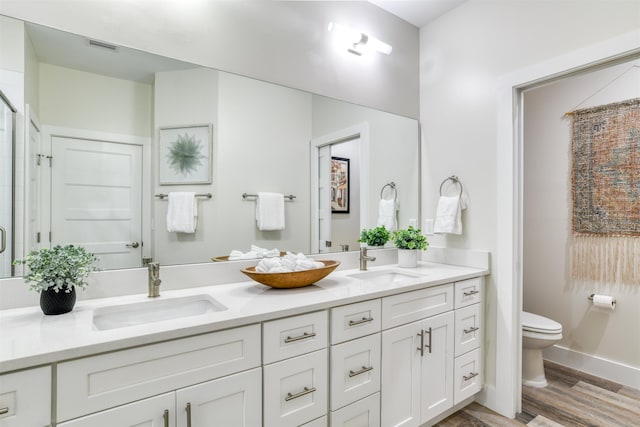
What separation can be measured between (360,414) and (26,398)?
1.18 metres

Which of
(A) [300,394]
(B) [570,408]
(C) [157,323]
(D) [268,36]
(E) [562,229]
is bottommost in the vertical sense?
(B) [570,408]

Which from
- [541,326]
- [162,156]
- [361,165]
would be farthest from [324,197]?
[541,326]

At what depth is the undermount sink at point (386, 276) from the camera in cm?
193

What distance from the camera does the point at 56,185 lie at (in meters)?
1.28

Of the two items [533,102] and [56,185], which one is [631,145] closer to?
[533,102]

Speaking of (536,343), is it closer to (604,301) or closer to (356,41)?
(604,301)

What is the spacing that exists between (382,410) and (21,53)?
208 cm

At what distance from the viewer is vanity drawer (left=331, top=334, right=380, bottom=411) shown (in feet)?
4.46

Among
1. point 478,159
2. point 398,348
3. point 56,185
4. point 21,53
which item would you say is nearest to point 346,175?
point 478,159

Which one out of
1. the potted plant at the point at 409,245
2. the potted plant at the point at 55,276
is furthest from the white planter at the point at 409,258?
the potted plant at the point at 55,276

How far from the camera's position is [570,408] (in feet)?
6.68

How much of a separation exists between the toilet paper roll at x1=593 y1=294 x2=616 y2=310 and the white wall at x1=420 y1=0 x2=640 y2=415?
99cm

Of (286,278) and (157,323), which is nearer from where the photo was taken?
(157,323)

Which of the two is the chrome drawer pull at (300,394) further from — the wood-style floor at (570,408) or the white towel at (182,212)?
the wood-style floor at (570,408)
